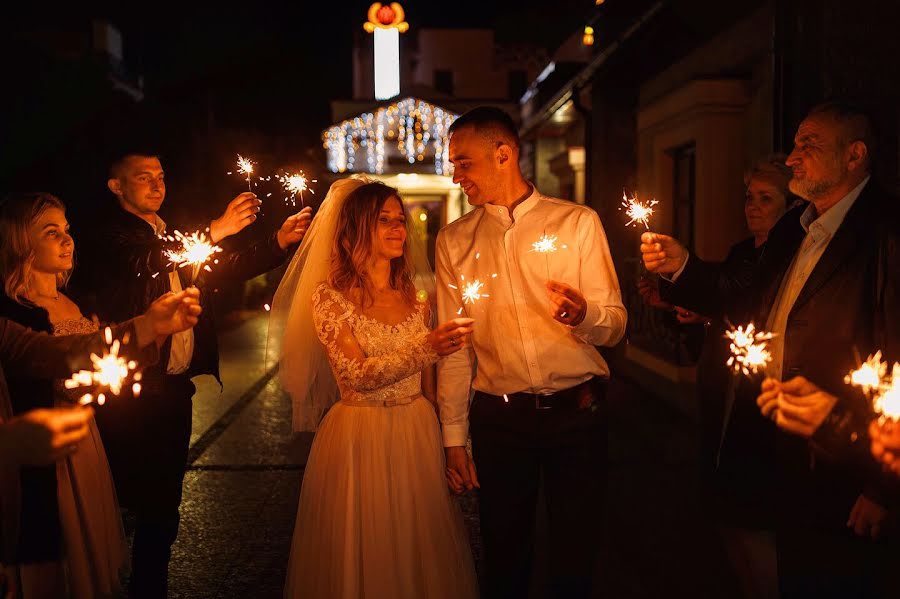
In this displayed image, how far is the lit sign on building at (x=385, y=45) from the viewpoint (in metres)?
40.2

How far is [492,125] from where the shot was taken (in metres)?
3.75

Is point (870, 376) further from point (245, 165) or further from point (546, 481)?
point (245, 165)

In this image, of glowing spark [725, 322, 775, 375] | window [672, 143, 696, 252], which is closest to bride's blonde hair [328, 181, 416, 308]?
glowing spark [725, 322, 775, 375]

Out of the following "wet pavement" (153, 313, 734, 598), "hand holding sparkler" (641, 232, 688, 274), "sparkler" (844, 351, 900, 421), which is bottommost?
"wet pavement" (153, 313, 734, 598)

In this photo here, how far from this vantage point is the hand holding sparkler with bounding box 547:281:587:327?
328 cm

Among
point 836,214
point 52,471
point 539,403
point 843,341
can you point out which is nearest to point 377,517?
point 539,403

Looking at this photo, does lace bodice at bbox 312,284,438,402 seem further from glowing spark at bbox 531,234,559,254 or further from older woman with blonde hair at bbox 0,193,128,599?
older woman with blonde hair at bbox 0,193,128,599

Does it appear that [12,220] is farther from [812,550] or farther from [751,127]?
[751,127]

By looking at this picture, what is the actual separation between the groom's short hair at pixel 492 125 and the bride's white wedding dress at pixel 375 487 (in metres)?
1.00

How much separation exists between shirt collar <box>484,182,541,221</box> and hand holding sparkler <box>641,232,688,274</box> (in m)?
0.53

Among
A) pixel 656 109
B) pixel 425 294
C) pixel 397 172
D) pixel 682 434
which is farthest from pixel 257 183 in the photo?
pixel 397 172

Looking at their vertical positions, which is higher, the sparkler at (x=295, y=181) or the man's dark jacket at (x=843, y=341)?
the sparkler at (x=295, y=181)

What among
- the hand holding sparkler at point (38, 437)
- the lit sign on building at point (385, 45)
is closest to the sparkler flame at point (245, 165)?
the hand holding sparkler at point (38, 437)

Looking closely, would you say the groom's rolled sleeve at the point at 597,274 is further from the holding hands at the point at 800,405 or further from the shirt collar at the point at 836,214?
the holding hands at the point at 800,405
